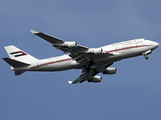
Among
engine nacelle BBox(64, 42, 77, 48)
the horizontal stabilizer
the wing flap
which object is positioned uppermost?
the wing flap

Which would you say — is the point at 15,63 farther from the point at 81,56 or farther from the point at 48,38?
the point at 81,56

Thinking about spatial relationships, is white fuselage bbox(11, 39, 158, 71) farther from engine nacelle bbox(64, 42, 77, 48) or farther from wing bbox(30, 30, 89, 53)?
engine nacelle bbox(64, 42, 77, 48)

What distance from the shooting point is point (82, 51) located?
54.8 m

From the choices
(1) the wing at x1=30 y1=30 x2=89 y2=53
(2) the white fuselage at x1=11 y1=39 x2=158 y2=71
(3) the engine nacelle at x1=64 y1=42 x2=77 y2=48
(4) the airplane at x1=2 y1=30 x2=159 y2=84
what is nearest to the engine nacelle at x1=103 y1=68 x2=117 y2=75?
(4) the airplane at x1=2 y1=30 x2=159 y2=84

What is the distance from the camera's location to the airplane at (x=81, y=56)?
53531 millimetres

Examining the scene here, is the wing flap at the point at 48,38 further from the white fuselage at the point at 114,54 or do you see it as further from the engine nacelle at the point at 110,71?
the engine nacelle at the point at 110,71

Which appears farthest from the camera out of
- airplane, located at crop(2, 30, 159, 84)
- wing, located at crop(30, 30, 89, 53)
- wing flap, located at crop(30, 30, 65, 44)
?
airplane, located at crop(2, 30, 159, 84)

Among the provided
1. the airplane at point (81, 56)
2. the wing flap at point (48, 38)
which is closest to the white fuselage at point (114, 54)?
the airplane at point (81, 56)

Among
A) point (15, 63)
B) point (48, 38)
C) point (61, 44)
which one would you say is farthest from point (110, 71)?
point (15, 63)

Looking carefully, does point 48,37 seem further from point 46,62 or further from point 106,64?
point 106,64

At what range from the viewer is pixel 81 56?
5619 cm

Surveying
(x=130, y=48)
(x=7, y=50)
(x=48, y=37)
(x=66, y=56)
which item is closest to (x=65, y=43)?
(x=48, y=37)

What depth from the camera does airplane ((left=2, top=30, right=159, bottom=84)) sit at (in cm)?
5353

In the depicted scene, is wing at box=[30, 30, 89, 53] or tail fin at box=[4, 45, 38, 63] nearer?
wing at box=[30, 30, 89, 53]
